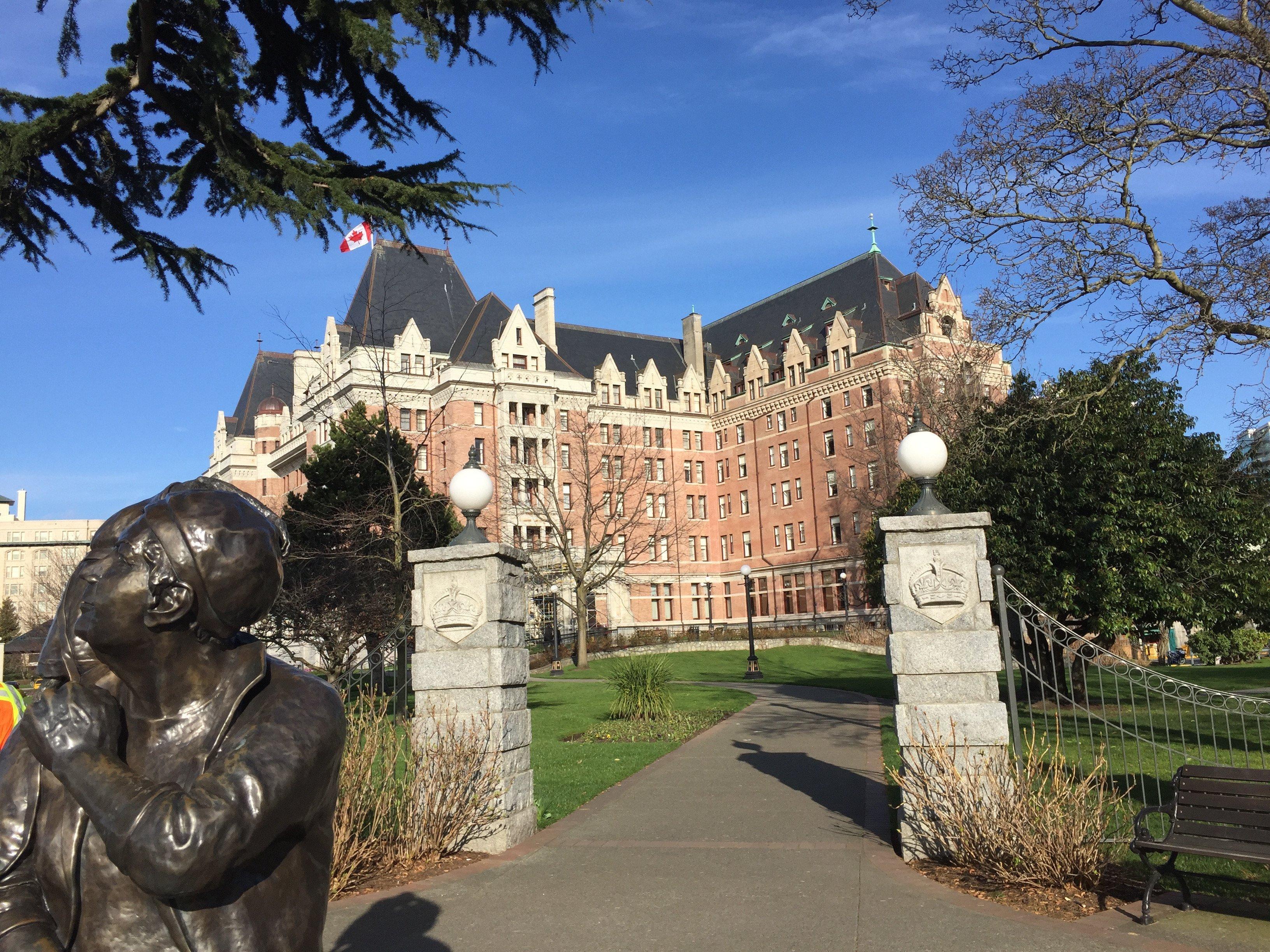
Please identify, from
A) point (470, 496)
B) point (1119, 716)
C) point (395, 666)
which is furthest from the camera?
point (395, 666)

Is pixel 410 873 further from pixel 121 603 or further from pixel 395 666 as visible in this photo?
pixel 121 603

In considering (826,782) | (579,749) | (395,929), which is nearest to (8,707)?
(395,929)

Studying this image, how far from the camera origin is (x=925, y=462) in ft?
26.2

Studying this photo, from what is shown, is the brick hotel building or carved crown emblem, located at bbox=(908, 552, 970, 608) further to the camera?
the brick hotel building

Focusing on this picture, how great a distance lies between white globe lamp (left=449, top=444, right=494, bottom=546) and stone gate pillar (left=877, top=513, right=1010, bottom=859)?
366 cm

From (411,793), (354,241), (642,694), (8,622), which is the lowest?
(642,694)

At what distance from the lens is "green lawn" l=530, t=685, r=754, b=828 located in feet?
35.8

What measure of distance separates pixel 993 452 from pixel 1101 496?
7.95 ft

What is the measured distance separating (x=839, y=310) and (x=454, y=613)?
181ft

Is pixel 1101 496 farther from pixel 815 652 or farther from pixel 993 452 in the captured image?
pixel 815 652

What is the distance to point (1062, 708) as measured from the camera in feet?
62.5

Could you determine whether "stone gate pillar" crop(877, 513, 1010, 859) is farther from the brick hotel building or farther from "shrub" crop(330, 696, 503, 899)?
the brick hotel building

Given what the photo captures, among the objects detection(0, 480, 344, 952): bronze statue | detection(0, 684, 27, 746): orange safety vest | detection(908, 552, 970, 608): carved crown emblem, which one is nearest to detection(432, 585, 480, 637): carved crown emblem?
detection(908, 552, 970, 608): carved crown emblem

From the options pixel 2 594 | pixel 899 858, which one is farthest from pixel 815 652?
pixel 2 594
